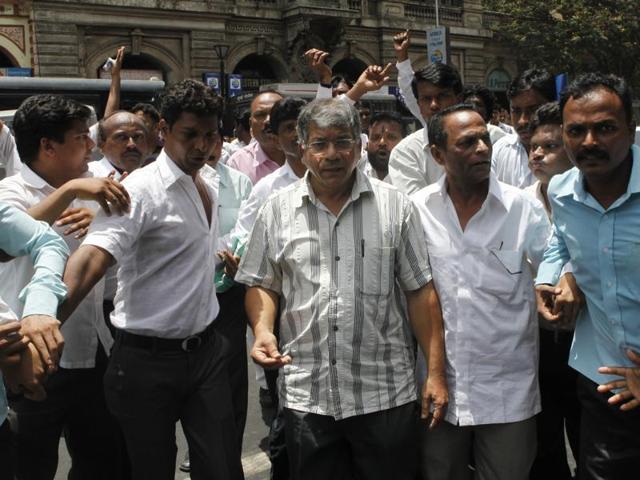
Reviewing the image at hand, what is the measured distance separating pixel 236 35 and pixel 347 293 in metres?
23.2

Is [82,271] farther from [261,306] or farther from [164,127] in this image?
[164,127]

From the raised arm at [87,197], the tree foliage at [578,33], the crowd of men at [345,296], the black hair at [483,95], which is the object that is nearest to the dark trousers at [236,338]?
the crowd of men at [345,296]

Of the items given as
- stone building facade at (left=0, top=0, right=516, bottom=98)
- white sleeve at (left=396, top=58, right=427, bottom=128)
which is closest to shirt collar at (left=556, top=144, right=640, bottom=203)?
white sleeve at (left=396, top=58, right=427, bottom=128)

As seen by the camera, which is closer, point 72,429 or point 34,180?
point 34,180

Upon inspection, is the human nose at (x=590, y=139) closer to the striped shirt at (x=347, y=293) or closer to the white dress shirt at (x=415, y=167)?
the striped shirt at (x=347, y=293)

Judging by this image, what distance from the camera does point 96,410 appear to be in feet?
11.8

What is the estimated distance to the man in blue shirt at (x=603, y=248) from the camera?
2.69 m

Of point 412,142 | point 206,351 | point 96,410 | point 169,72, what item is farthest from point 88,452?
point 169,72

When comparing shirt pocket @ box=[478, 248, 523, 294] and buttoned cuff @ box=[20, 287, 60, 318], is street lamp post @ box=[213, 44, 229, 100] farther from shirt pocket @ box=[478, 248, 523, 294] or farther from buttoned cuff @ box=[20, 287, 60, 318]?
buttoned cuff @ box=[20, 287, 60, 318]

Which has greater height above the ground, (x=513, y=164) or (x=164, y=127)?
(x=164, y=127)

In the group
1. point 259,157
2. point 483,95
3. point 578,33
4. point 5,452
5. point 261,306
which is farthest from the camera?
point 578,33

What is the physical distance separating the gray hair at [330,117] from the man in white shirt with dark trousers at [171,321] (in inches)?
20.8

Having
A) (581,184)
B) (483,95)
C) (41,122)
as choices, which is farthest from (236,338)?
(483,95)

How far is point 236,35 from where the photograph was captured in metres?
24.9
